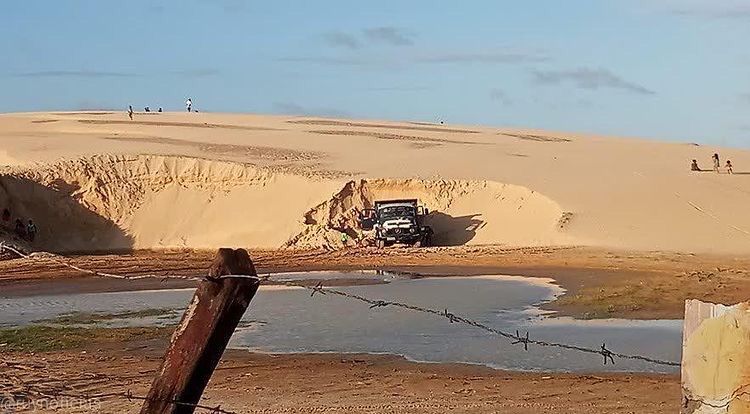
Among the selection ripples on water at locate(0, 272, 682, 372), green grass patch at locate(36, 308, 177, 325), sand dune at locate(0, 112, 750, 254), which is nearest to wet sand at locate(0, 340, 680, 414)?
ripples on water at locate(0, 272, 682, 372)

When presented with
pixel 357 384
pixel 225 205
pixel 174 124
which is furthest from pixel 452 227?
pixel 174 124

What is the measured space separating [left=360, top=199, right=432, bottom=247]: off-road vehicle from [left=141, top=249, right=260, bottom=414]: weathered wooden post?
32.3m

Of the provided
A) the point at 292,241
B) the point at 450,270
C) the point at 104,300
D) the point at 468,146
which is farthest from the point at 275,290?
the point at 468,146

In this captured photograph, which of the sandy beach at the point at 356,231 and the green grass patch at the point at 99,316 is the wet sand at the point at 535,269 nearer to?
the sandy beach at the point at 356,231

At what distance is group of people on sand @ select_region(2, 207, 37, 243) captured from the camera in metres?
38.7

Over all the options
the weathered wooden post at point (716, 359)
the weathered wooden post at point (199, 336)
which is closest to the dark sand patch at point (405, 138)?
the weathered wooden post at point (716, 359)

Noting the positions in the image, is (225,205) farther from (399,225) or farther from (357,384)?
(357,384)

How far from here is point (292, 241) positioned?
3956cm

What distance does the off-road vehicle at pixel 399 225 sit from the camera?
3697cm

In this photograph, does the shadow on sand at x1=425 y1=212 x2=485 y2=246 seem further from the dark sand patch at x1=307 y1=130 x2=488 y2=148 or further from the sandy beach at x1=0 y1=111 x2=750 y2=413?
the dark sand patch at x1=307 y1=130 x2=488 y2=148

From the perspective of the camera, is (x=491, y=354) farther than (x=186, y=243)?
No

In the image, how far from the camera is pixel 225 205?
43.9m

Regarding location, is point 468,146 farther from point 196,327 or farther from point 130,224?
point 196,327

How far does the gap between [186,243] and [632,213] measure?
53.2 ft
